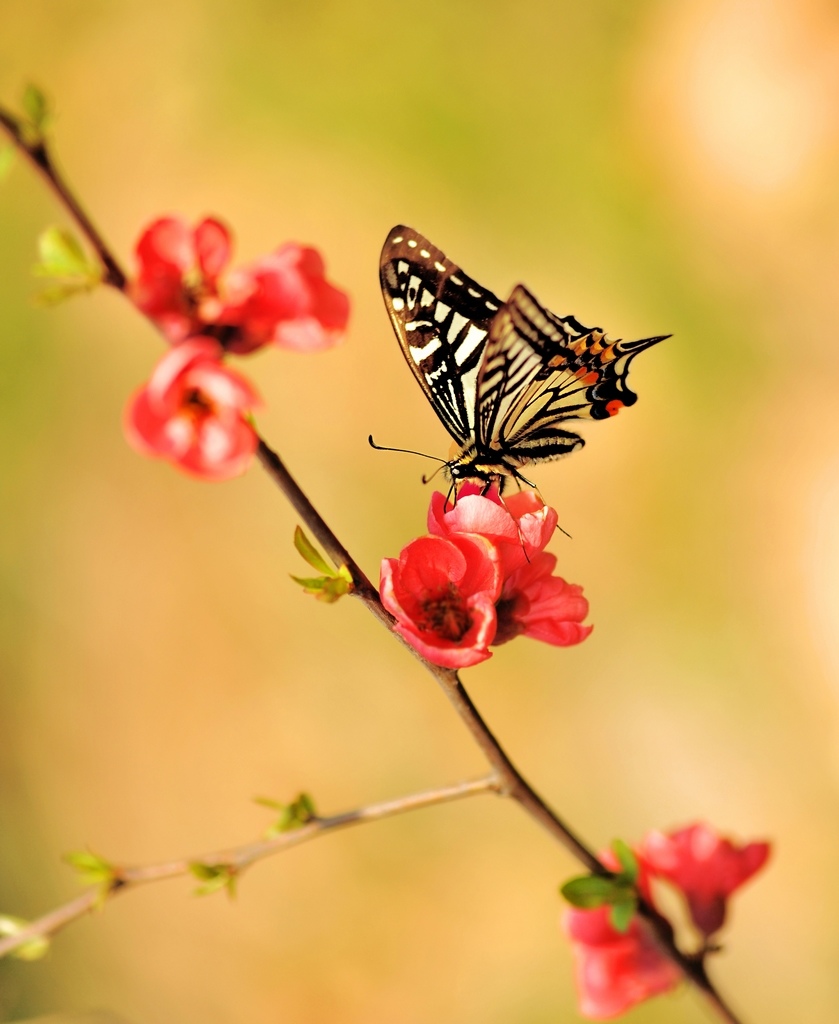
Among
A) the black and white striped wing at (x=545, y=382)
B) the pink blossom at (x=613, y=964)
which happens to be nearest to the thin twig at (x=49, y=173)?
the black and white striped wing at (x=545, y=382)

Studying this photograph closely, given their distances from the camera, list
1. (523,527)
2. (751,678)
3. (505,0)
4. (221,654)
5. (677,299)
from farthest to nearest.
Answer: (505,0) < (221,654) < (677,299) < (751,678) < (523,527)

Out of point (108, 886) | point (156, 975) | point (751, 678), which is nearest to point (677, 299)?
point (751, 678)

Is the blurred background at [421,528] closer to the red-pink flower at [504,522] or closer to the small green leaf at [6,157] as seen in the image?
the red-pink flower at [504,522]

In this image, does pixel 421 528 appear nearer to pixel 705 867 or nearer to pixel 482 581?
pixel 705 867

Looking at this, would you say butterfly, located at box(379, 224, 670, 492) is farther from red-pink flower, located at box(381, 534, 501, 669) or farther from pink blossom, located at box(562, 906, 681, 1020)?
pink blossom, located at box(562, 906, 681, 1020)

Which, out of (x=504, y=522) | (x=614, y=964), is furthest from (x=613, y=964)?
(x=504, y=522)

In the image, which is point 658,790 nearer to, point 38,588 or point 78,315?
point 38,588
